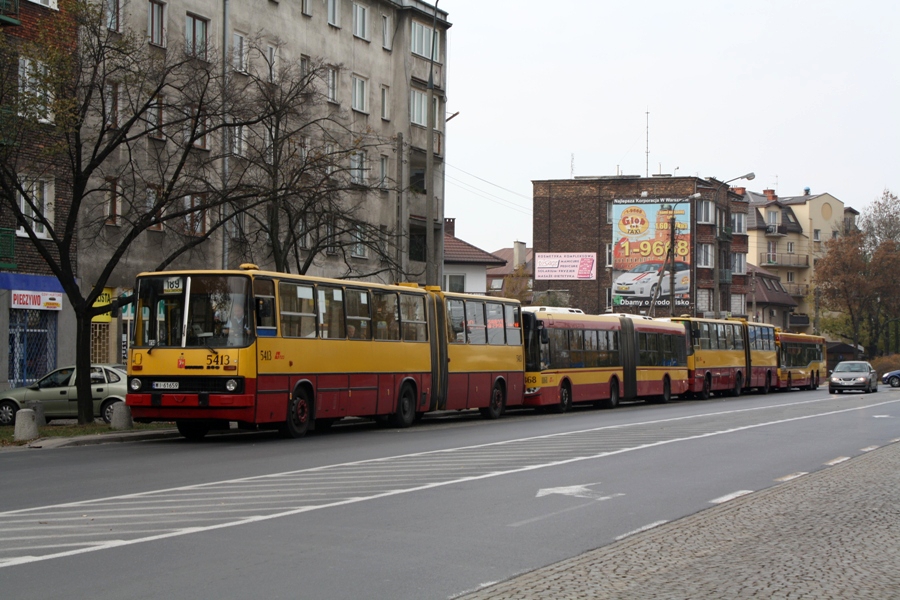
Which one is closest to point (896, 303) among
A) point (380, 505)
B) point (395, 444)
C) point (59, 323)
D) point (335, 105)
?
point (335, 105)

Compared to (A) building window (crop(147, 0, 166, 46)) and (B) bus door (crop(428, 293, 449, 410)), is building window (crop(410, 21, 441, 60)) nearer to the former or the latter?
(A) building window (crop(147, 0, 166, 46))

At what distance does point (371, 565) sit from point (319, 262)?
38.2m

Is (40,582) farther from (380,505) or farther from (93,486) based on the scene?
(93,486)

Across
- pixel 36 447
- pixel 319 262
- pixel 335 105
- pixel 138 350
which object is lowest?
pixel 36 447

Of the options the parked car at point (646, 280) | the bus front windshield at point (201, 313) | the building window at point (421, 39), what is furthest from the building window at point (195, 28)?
the parked car at point (646, 280)

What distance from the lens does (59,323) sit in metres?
34.0

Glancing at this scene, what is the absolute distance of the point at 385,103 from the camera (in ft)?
170

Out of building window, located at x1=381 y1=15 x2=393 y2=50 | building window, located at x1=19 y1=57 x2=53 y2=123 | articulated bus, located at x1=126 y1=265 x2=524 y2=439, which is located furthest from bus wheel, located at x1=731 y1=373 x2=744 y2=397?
building window, located at x1=19 y1=57 x2=53 y2=123

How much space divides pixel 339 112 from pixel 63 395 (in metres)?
21.2

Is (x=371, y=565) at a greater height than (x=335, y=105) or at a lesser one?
lesser

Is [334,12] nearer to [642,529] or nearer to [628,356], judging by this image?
[628,356]

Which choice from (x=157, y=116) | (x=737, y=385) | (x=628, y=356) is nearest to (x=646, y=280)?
(x=737, y=385)

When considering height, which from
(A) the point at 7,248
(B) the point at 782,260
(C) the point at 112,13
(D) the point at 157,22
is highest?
(D) the point at 157,22

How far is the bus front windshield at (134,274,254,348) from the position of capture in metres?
20.4
